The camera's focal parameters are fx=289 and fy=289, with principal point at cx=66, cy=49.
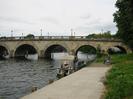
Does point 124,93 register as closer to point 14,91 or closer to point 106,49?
point 14,91

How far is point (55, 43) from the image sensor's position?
92562 millimetres

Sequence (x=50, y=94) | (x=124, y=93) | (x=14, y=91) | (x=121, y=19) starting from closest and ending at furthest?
(x=124, y=93) → (x=50, y=94) → (x=14, y=91) → (x=121, y=19)

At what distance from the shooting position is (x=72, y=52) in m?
90.4

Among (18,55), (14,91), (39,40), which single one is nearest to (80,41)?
(39,40)

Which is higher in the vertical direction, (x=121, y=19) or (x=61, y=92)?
(x=121, y=19)

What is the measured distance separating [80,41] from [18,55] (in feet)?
83.7

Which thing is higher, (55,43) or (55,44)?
(55,43)

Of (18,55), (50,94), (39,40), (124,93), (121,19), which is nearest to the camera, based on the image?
(124,93)

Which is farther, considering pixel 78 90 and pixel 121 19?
pixel 121 19

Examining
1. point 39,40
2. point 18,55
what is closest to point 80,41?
point 39,40

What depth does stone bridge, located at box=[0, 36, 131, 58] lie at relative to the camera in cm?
8869

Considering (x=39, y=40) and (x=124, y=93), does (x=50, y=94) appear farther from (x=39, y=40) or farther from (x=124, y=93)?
(x=39, y=40)

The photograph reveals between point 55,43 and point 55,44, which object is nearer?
point 55,43

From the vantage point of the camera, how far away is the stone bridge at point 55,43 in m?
88.7
